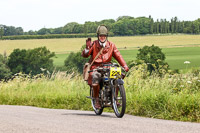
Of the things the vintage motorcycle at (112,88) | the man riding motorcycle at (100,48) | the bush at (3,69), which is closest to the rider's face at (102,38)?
Result: the man riding motorcycle at (100,48)

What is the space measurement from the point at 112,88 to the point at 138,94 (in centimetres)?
154

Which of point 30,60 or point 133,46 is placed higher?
point 133,46

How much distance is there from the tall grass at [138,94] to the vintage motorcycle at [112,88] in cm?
74

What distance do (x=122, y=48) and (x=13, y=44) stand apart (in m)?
31.8

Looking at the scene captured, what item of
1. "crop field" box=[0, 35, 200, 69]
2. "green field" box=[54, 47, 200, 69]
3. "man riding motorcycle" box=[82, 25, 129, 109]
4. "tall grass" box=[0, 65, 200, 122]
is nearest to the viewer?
"tall grass" box=[0, 65, 200, 122]

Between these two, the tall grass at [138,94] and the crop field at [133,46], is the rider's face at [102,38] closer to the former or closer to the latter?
the tall grass at [138,94]

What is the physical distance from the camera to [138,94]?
8.74 metres

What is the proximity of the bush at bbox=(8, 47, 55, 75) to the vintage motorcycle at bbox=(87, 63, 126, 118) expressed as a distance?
88282 millimetres

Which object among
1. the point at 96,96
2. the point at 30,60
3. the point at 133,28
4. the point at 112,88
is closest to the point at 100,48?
the point at 96,96

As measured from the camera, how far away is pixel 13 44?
116m

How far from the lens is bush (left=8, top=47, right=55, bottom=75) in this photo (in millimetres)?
96550

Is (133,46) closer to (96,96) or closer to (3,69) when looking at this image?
(3,69)

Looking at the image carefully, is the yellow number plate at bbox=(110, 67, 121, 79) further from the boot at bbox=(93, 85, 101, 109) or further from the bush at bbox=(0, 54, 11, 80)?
the bush at bbox=(0, 54, 11, 80)

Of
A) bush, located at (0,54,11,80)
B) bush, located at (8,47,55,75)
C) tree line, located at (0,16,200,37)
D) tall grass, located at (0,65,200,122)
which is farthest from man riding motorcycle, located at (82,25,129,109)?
tree line, located at (0,16,200,37)
